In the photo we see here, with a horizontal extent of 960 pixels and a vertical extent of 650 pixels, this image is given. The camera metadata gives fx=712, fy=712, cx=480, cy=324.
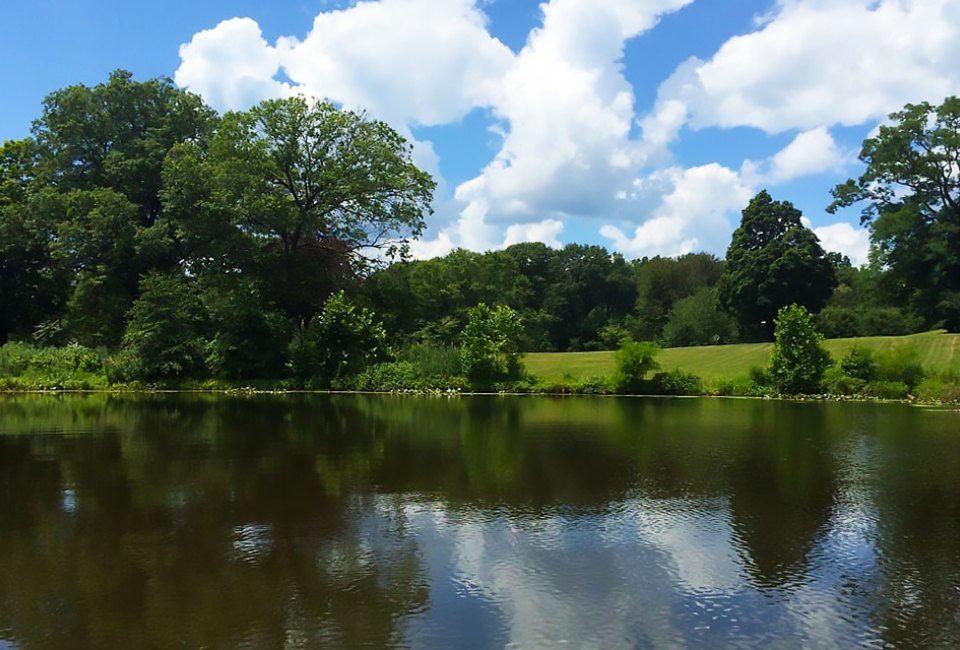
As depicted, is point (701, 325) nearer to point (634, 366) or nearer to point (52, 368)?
point (634, 366)

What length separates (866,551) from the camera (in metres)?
7.96

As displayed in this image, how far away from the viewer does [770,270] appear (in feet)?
189

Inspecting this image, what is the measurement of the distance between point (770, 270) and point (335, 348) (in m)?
37.9

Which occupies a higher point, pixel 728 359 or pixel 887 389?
pixel 728 359

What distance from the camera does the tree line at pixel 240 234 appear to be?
37.2m

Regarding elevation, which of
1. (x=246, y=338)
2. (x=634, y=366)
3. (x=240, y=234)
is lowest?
(x=634, y=366)

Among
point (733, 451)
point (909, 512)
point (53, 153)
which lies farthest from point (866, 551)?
point (53, 153)

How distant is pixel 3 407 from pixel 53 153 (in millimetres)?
25861

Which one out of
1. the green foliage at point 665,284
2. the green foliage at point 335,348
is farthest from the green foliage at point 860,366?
the green foliage at point 665,284

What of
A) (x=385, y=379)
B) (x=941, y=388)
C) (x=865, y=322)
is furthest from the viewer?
(x=865, y=322)

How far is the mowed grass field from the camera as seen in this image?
35.5m

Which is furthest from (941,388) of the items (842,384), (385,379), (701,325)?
(701,325)

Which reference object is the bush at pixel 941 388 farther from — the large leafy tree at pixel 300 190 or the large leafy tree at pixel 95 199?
the large leafy tree at pixel 95 199

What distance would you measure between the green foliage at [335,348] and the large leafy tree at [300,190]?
3.99 metres
